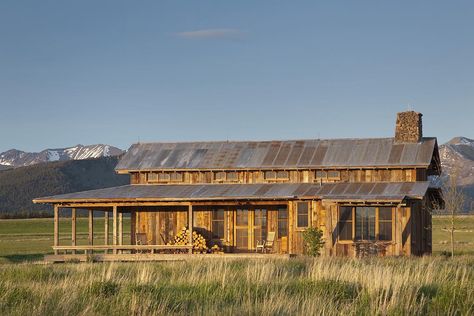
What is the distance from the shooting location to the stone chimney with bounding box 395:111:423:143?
35.2 metres

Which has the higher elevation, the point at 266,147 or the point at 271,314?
the point at 266,147

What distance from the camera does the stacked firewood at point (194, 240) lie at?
33.7 meters

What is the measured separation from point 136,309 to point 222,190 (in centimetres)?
2077

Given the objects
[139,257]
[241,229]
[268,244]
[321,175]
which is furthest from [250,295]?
[321,175]

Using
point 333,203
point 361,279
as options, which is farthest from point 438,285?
point 333,203

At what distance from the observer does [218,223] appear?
34.8m

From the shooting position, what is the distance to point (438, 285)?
664 inches

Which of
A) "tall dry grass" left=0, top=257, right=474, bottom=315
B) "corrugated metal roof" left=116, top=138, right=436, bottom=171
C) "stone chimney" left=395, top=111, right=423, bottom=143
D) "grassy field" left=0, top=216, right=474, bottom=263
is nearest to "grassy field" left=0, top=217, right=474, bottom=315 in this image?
"tall dry grass" left=0, top=257, right=474, bottom=315

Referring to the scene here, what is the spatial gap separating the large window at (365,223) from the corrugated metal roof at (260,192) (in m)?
0.74

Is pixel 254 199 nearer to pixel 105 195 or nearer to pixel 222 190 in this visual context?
pixel 222 190

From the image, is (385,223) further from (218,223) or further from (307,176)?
(218,223)

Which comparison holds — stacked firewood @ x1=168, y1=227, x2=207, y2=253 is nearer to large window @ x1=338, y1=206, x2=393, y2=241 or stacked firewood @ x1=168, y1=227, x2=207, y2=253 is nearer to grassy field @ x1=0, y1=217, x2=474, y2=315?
large window @ x1=338, y1=206, x2=393, y2=241

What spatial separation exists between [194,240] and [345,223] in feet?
19.7

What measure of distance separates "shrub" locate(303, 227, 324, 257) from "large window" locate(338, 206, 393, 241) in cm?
114
